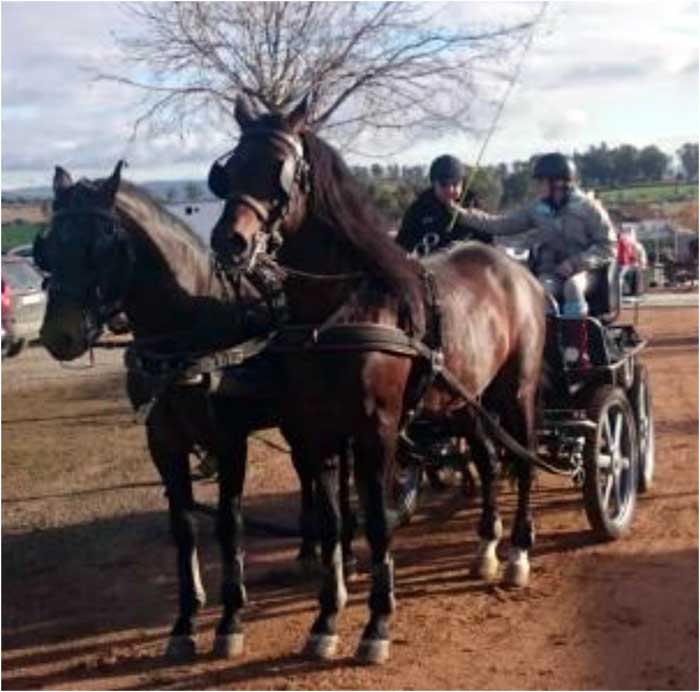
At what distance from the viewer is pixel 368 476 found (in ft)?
17.9

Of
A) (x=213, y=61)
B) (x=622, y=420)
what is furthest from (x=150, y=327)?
(x=213, y=61)

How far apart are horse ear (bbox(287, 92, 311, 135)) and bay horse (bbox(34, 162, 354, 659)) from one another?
897 millimetres

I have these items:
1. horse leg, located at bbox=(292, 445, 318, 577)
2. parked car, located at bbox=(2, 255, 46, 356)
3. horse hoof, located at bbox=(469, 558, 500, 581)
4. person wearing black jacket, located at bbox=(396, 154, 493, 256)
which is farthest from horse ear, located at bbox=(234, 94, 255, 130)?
parked car, located at bbox=(2, 255, 46, 356)

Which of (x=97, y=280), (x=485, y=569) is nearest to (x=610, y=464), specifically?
(x=485, y=569)

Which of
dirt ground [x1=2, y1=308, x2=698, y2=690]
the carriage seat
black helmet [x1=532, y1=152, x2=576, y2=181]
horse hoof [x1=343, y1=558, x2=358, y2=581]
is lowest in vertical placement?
dirt ground [x1=2, y1=308, x2=698, y2=690]

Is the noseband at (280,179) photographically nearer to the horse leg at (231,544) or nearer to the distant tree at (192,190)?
the horse leg at (231,544)

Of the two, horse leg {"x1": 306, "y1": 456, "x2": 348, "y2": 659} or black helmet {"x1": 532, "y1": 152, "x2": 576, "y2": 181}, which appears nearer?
horse leg {"x1": 306, "y1": 456, "x2": 348, "y2": 659}

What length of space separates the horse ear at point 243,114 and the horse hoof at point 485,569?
3.14 m

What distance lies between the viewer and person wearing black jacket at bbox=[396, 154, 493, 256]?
777cm

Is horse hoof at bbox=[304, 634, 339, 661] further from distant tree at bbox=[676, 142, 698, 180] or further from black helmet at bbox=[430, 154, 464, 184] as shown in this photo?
distant tree at bbox=[676, 142, 698, 180]

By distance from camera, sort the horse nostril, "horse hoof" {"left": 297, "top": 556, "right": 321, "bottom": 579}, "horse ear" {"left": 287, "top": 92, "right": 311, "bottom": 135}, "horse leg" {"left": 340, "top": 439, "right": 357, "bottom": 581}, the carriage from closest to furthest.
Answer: the horse nostril → "horse ear" {"left": 287, "top": 92, "right": 311, "bottom": 135} → "horse leg" {"left": 340, "top": 439, "right": 357, "bottom": 581} → "horse hoof" {"left": 297, "top": 556, "right": 321, "bottom": 579} → the carriage

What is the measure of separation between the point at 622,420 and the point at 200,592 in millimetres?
3356

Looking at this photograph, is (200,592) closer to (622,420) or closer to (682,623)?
(682,623)

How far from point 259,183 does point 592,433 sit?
341 centimetres
